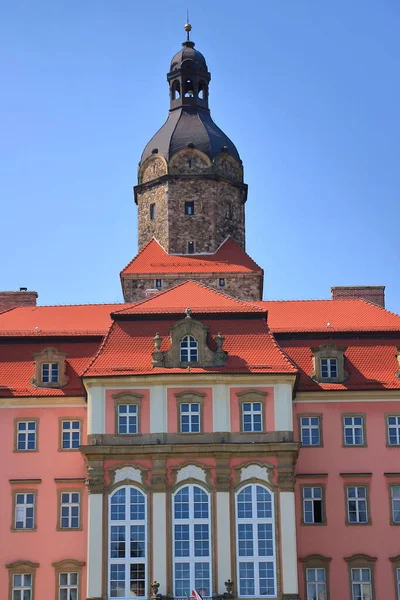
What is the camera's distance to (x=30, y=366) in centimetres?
5722

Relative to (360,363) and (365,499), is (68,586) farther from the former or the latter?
(360,363)

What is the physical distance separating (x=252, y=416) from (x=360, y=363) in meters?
7.16

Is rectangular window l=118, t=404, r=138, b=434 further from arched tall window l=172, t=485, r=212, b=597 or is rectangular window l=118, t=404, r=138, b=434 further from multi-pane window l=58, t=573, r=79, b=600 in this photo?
multi-pane window l=58, t=573, r=79, b=600

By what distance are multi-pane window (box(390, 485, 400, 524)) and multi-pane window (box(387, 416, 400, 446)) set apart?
6.72 ft

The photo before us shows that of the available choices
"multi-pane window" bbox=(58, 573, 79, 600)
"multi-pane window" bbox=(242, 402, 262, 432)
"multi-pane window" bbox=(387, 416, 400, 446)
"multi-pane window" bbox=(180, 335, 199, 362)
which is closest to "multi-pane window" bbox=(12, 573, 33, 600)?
"multi-pane window" bbox=(58, 573, 79, 600)

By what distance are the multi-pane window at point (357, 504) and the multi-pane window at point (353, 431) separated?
2.07 meters

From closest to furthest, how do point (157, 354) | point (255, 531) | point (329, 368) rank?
point (255, 531) < point (157, 354) < point (329, 368)

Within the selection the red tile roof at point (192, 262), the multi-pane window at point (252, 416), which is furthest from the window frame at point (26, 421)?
the red tile roof at point (192, 262)

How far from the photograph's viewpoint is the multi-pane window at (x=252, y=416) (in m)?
53.1

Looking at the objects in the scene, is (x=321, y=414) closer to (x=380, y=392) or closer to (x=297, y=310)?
(x=380, y=392)

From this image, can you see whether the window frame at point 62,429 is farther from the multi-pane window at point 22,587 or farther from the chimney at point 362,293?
the chimney at point 362,293

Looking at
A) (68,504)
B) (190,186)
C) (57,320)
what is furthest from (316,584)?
(190,186)

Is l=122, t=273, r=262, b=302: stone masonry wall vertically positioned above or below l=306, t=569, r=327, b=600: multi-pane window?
above

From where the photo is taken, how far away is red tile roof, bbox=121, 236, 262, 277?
70.2 metres
